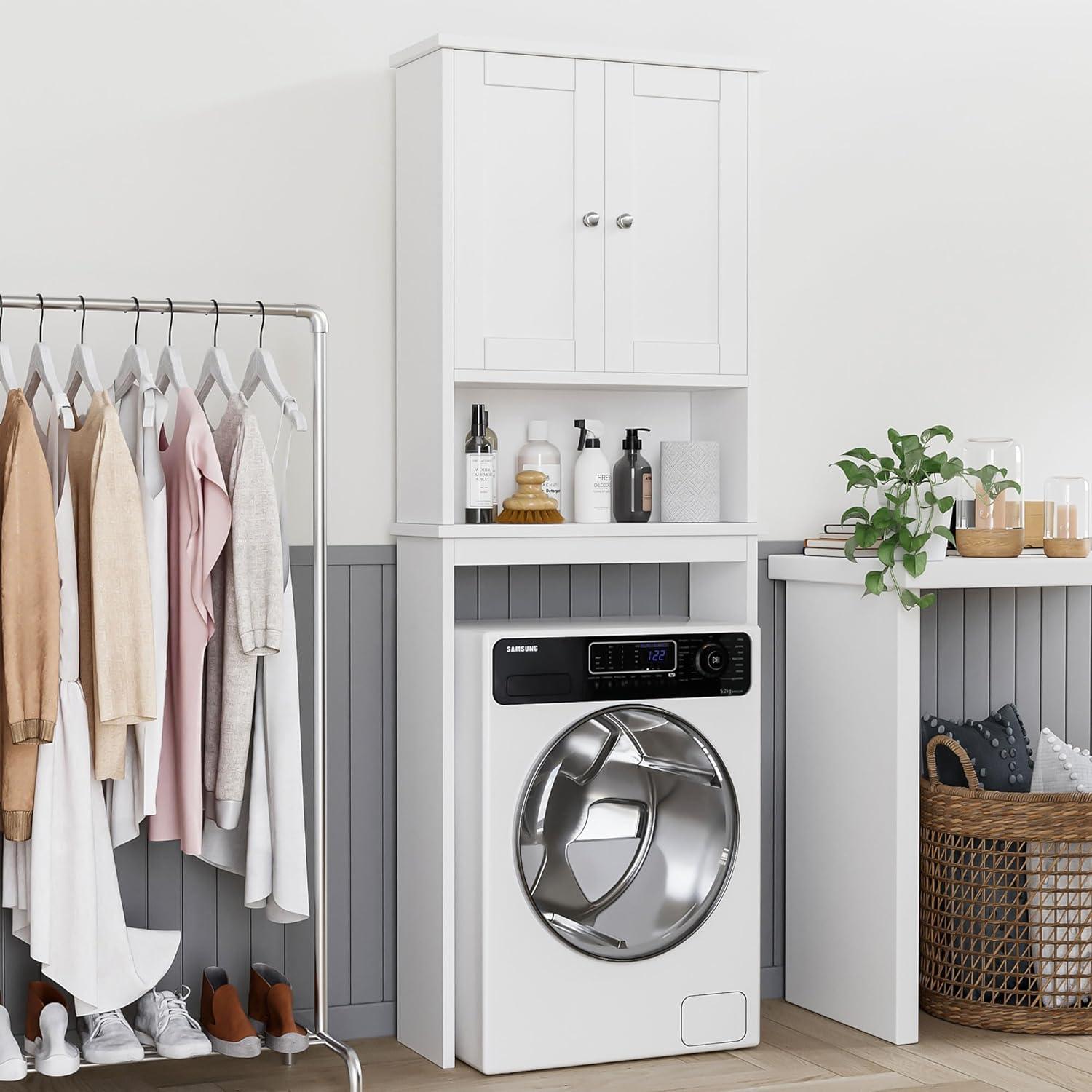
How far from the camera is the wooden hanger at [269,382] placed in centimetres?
269

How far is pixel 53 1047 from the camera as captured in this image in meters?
2.65

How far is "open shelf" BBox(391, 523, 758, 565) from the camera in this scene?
2.98 m

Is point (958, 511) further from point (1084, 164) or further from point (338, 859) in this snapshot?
point (338, 859)

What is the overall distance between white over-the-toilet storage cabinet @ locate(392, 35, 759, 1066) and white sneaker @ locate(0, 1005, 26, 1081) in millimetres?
775

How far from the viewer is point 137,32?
3014 millimetres

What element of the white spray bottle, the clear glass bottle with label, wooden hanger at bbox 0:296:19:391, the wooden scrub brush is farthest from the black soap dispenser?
wooden hanger at bbox 0:296:19:391

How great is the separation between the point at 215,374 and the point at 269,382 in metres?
0.10

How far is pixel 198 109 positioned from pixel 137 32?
0.59ft

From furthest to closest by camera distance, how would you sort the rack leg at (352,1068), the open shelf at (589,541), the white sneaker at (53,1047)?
the open shelf at (589,541) < the rack leg at (352,1068) < the white sneaker at (53,1047)

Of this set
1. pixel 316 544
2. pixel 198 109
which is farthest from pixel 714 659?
pixel 198 109

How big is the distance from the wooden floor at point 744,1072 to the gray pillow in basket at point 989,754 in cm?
52

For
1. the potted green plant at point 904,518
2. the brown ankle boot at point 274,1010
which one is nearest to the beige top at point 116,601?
the brown ankle boot at point 274,1010

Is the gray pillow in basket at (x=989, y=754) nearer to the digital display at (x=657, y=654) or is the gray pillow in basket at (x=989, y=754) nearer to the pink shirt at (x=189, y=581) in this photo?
the digital display at (x=657, y=654)

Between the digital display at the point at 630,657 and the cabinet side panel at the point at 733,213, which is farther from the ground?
the cabinet side panel at the point at 733,213
